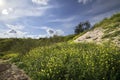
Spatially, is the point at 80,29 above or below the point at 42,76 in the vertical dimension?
above

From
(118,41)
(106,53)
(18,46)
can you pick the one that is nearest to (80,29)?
(18,46)

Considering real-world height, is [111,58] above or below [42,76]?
above

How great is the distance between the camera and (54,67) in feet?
39.1

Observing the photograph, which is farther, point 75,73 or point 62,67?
point 62,67

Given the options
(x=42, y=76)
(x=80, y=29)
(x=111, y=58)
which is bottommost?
(x=42, y=76)

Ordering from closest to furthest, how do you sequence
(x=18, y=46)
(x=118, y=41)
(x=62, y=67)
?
1. (x=62, y=67)
2. (x=118, y=41)
3. (x=18, y=46)

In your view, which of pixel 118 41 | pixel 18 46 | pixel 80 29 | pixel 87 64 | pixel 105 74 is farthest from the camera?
pixel 80 29

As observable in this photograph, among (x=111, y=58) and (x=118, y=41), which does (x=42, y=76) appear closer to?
(x=111, y=58)

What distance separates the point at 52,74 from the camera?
37.6ft

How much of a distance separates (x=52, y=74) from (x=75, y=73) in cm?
121

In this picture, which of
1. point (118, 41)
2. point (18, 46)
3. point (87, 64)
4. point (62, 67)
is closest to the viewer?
point (87, 64)

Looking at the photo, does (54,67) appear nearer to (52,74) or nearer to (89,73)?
(52,74)

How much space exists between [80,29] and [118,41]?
32688 millimetres

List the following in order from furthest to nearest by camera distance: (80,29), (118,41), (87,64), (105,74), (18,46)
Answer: (80,29) < (18,46) < (118,41) < (87,64) < (105,74)
